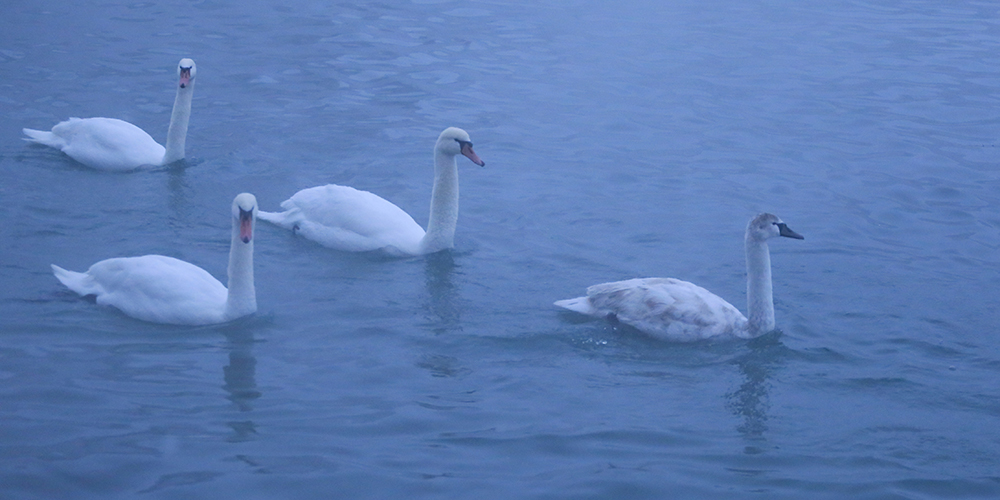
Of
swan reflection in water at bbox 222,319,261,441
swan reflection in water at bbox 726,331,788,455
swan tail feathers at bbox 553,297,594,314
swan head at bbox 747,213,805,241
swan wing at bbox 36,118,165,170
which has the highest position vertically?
swan wing at bbox 36,118,165,170

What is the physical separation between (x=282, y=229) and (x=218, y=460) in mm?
4464

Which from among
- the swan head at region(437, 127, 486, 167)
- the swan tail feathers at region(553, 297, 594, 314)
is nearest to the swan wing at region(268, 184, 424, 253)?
the swan head at region(437, 127, 486, 167)

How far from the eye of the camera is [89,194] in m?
11.4

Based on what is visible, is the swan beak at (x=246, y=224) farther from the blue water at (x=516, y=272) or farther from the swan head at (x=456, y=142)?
the swan head at (x=456, y=142)

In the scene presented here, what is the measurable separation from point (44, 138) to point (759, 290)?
849 centimetres

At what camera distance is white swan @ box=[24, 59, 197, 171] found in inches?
480

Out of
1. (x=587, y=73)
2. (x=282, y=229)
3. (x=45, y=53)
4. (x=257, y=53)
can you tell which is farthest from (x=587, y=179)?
(x=45, y=53)

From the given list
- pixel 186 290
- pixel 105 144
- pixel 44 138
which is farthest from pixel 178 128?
pixel 186 290

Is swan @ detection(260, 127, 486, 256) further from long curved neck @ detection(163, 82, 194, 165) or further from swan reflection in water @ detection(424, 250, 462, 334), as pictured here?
long curved neck @ detection(163, 82, 194, 165)

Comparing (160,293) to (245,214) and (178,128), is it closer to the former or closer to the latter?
(245,214)

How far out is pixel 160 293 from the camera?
8375mm

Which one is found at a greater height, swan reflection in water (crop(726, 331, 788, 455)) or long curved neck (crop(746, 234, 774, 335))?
long curved neck (crop(746, 234, 774, 335))

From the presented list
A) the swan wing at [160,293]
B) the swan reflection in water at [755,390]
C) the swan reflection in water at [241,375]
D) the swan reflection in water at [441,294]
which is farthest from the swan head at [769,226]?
the swan wing at [160,293]

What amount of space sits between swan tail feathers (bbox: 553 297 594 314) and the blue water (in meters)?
0.20
